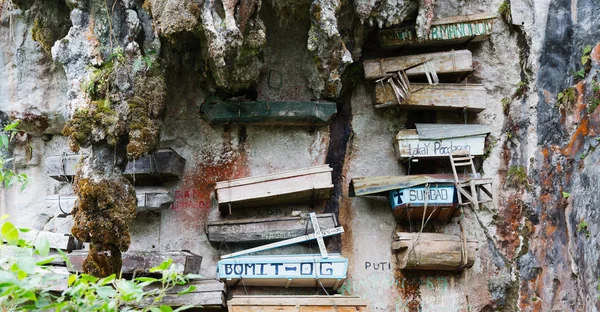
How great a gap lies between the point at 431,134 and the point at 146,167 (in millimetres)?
2763

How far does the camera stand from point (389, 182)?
5988mm

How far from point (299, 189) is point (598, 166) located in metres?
2.76

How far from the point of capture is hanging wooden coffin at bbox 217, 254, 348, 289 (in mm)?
5766

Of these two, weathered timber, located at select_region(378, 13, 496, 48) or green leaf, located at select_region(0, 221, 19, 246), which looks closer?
green leaf, located at select_region(0, 221, 19, 246)

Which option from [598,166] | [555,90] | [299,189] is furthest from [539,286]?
[299,189]

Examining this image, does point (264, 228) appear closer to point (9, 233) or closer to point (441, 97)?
point (441, 97)

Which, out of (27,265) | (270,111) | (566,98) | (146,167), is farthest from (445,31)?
(27,265)

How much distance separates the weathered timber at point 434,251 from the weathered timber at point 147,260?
197 centimetres

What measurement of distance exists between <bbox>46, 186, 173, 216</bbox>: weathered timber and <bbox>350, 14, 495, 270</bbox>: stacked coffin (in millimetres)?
1837

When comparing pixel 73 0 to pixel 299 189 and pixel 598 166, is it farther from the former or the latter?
pixel 598 166

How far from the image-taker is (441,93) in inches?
244

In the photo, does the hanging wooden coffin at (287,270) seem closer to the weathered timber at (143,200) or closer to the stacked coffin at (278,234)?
the stacked coffin at (278,234)

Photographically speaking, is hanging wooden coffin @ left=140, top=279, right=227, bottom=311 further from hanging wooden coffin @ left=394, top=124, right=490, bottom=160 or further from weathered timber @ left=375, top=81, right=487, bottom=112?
weathered timber @ left=375, top=81, right=487, bottom=112

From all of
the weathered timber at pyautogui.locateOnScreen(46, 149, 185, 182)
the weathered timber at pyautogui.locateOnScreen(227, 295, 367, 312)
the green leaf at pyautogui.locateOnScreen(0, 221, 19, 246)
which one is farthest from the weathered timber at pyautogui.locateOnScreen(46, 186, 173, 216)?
the green leaf at pyautogui.locateOnScreen(0, 221, 19, 246)
